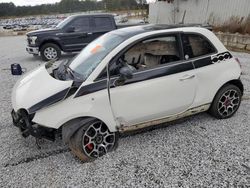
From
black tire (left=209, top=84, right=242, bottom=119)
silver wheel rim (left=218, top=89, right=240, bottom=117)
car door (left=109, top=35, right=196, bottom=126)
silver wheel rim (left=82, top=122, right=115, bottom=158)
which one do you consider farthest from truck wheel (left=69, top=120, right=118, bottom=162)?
silver wheel rim (left=218, top=89, right=240, bottom=117)

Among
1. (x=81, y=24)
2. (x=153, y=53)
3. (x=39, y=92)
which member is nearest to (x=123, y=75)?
(x=153, y=53)

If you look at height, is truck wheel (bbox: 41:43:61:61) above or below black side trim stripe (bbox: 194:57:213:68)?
below

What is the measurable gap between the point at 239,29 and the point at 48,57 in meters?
8.42

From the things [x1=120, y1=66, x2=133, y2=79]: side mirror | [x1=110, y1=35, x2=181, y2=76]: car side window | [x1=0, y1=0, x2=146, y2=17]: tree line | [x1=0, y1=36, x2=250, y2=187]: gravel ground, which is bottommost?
[x1=0, y1=36, x2=250, y2=187]: gravel ground

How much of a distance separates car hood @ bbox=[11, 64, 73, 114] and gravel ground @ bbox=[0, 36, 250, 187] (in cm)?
75

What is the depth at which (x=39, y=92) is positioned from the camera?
3.15 metres

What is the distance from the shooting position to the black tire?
3961 millimetres

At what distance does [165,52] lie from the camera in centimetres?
Result: 371

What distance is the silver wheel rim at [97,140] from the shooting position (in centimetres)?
318

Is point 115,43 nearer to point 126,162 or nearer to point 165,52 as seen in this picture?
point 165,52

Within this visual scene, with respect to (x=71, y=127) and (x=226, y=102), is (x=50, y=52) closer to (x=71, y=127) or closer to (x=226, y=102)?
(x=71, y=127)

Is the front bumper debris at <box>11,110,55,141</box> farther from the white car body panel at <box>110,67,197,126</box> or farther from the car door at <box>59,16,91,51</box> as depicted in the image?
the car door at <box>59,16,91,51</box>

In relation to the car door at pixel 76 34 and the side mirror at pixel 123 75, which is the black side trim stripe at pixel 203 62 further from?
the car door at pixel 76 34

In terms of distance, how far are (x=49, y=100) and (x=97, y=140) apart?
0.83 metres
